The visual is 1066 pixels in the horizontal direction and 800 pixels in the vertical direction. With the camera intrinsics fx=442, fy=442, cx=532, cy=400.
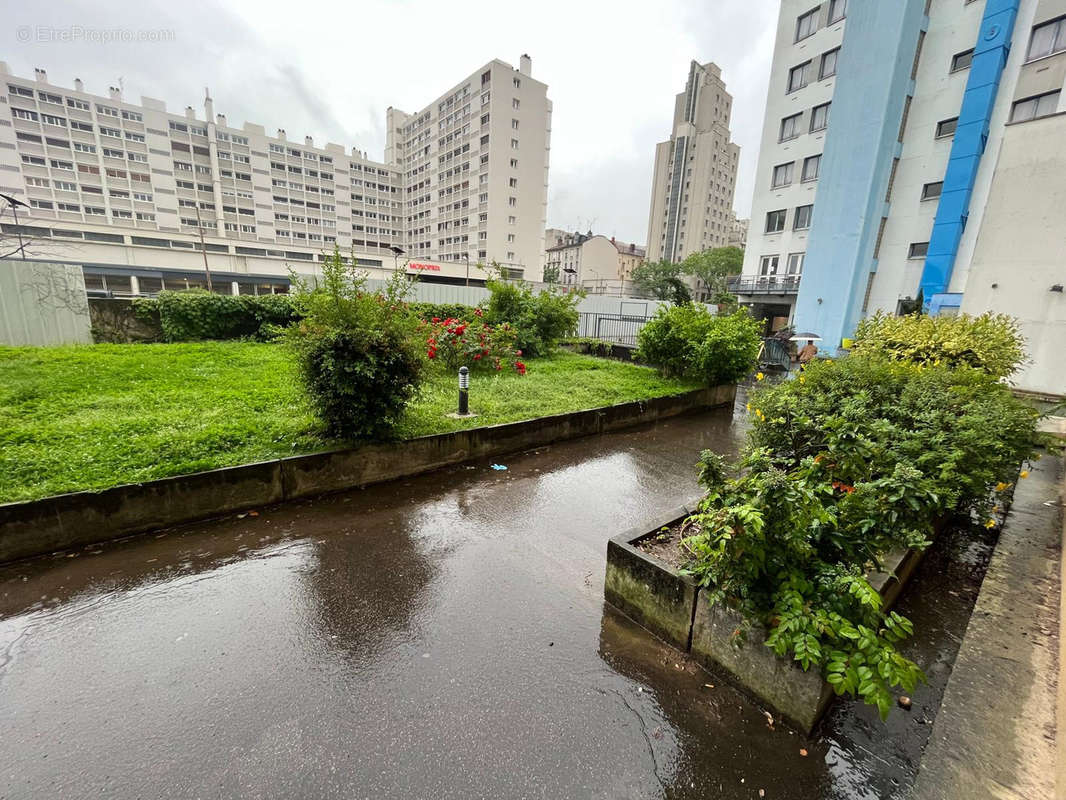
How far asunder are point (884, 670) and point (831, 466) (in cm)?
176

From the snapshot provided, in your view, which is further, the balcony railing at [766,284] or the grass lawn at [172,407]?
the balcony railing at [766,284]

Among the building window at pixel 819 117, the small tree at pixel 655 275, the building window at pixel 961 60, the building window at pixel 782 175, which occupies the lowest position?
the small tree at pixel 655 275

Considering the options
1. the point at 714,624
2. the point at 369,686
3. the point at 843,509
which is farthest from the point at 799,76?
the point at 369,686

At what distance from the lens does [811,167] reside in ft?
85.1

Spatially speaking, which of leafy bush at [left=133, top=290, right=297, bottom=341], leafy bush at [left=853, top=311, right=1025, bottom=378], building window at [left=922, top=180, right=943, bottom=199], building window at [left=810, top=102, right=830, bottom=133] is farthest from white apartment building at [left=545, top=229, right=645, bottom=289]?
leafy bush at [left=853, top=311, right=1025, bottom=378]

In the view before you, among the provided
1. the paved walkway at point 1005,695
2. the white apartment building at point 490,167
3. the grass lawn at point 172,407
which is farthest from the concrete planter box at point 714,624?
the white apartment building at point 490,167

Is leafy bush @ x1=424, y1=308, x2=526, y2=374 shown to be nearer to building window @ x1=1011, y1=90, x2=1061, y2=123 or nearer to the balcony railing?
the balcony railing

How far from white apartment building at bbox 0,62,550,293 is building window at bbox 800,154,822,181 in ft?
89.7

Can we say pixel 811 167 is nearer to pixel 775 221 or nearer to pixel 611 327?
pixel 775 221

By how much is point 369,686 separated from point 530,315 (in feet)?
38.3

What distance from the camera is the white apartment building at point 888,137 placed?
1961 centimetres

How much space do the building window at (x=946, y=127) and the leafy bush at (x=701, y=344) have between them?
22.0m

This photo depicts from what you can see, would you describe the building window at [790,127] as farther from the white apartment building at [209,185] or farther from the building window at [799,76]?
the white apartment building at [209,185]

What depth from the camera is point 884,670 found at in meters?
1.85
